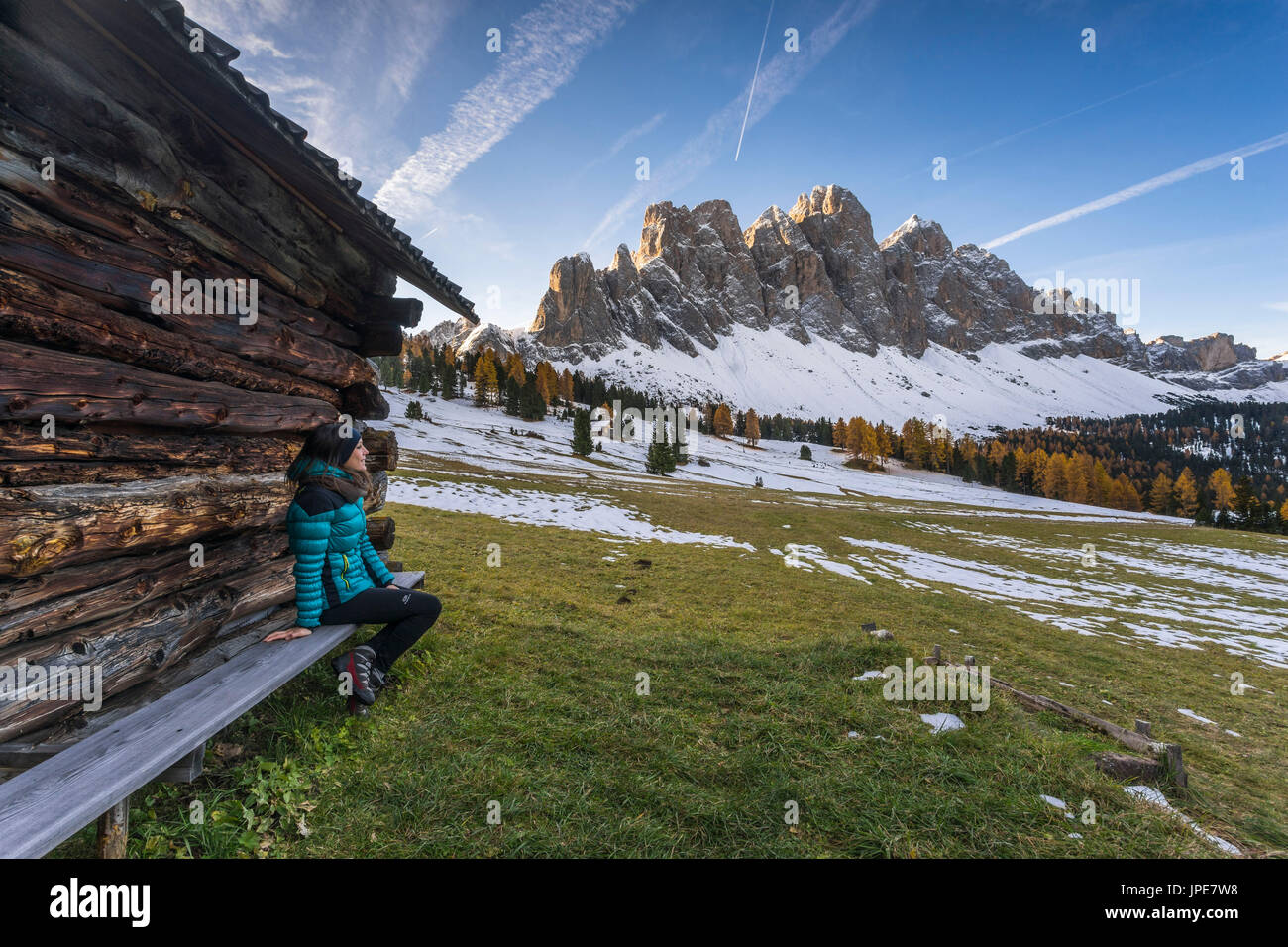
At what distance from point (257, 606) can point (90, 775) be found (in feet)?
9.27

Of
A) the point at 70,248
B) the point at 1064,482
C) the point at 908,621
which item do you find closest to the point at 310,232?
the point at 70,248

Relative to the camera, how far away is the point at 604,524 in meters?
22.6

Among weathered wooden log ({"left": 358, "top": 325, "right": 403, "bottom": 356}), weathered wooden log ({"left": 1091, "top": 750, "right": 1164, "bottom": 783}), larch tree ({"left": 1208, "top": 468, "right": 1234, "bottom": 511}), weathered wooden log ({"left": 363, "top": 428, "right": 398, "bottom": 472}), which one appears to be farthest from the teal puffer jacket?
larch tree ({"left": 1208, "top": 468, "right": 1234, "bottom": 511})

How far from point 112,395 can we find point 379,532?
3.82m

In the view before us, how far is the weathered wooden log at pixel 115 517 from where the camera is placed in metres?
3.04

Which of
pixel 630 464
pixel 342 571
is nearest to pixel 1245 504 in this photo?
pixel 630 464

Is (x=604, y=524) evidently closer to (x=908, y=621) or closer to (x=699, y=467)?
(x=908, y=621)

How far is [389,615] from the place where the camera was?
509cm

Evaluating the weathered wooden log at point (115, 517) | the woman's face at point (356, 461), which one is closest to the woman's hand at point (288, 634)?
the weathered wooden log at point (115, 517)

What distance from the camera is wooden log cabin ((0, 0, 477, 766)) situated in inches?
126

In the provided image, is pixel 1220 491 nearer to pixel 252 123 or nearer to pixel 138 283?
pixel 252 123

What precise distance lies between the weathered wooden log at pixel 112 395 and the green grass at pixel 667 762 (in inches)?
107

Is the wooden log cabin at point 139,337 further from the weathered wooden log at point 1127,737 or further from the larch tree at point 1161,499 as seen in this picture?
the larch tree at point 1161,499
